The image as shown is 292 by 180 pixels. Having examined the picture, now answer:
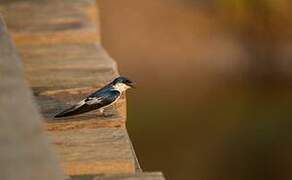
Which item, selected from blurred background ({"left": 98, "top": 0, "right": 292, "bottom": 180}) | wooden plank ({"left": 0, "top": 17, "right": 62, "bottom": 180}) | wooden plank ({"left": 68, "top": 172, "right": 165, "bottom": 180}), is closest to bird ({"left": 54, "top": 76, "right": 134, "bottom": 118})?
wooden plank ({"left": 68, "top": 172, "right": 165, "bottom": 180})

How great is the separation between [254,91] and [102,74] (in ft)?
17.4

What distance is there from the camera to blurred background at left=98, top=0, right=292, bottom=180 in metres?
8.19

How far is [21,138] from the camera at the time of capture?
213 cm

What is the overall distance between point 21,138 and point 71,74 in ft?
7.74

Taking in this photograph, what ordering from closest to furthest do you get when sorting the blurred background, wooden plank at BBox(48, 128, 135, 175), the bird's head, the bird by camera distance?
wooden plank at BBox(48, 128, 135, 175) → the bird → the bird's head → the blurred background

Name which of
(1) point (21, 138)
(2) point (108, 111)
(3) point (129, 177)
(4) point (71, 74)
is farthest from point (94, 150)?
(1) point (21, 138)

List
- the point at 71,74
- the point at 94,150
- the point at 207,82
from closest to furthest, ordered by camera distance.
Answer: the point at 94,150 < the point at 71,74 < the point at 207,82

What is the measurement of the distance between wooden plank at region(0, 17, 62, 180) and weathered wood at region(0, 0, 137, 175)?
101 centimetres

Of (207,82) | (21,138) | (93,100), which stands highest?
(21,138)

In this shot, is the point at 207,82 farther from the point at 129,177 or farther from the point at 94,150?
the point at 129,177

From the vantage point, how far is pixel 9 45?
107 inches

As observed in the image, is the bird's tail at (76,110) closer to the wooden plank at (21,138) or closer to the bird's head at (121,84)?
the bird's head at (121,84)

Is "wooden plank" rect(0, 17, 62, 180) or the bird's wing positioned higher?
"wooden plank" rect(0, 17, 62, 180)

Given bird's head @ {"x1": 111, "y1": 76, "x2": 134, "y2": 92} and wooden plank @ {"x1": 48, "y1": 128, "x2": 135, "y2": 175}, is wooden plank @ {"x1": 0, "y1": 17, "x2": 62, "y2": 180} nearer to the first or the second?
wooden plank @ {"x1": 48, "y1": 128, "x2": 135, "y2": 175}
